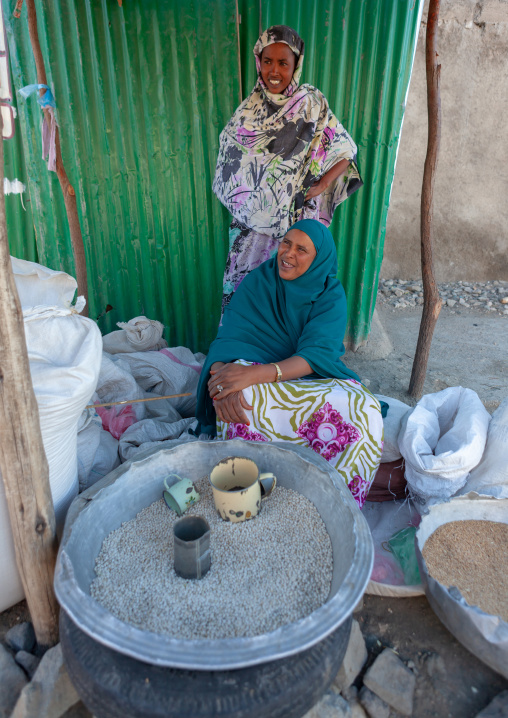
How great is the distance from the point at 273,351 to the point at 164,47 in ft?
8.06

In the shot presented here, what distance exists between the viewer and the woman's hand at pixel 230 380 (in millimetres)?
2139

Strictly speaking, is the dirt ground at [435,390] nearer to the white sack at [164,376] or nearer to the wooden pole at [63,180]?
the white sack at [164,376]

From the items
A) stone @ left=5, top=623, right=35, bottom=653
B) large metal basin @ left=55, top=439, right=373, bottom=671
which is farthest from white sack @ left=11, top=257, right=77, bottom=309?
stone @ left=5, top=623, right=35, bottom=653

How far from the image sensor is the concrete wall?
18.7 ft

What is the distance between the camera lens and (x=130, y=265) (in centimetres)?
381

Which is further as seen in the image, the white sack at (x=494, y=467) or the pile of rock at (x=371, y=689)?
the white sack at (x=494, y=467)

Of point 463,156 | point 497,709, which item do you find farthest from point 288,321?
point 463,156

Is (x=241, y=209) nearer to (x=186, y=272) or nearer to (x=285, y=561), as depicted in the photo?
(x=186, y=272)

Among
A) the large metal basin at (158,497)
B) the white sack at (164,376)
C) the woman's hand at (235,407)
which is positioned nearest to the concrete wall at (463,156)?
the white sack at (164,376)

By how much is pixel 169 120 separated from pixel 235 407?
8.13ft

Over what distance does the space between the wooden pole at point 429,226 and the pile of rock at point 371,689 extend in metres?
2.12

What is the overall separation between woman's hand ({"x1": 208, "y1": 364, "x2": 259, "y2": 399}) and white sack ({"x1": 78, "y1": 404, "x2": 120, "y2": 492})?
64 cm

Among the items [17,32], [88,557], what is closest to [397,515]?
[88,557]

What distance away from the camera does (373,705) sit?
146 centimetres
